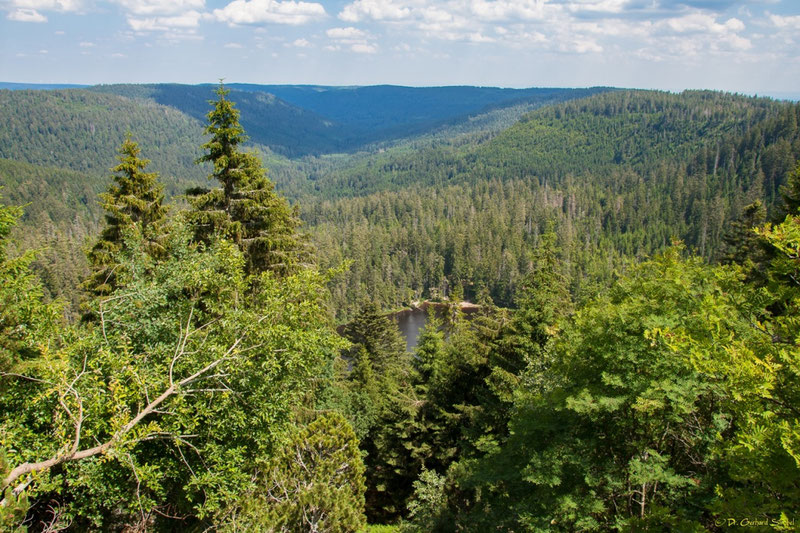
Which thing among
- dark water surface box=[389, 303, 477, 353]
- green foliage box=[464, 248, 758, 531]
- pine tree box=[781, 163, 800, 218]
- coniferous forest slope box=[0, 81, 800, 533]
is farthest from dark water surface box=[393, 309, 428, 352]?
green foliage box=[464, 248, 758, 531]

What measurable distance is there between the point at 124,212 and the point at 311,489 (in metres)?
12.2

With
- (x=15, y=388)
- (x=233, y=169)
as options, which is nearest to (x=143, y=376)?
(x=15, y=388)

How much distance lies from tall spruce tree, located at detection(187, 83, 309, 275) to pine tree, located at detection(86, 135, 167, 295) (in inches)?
81.6

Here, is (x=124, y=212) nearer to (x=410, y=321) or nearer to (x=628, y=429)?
(x=628, y=429)

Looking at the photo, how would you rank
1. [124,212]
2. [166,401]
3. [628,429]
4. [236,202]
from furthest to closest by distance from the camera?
[124,212] → [236,202] → [628,429] → [166,401]

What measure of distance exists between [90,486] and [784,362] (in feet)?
35.6

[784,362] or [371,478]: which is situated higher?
[784,362]

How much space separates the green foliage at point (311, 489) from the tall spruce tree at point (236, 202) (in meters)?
6.15

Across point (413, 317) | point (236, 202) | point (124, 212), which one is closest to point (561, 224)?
→ point (413, 317)

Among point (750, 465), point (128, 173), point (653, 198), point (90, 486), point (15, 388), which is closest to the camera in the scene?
point (750, 465)

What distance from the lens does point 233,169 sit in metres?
15.6

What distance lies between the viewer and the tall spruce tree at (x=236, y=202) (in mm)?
15125

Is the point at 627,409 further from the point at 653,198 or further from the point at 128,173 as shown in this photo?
the point at 653,198

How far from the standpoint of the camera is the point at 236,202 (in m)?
15.6
